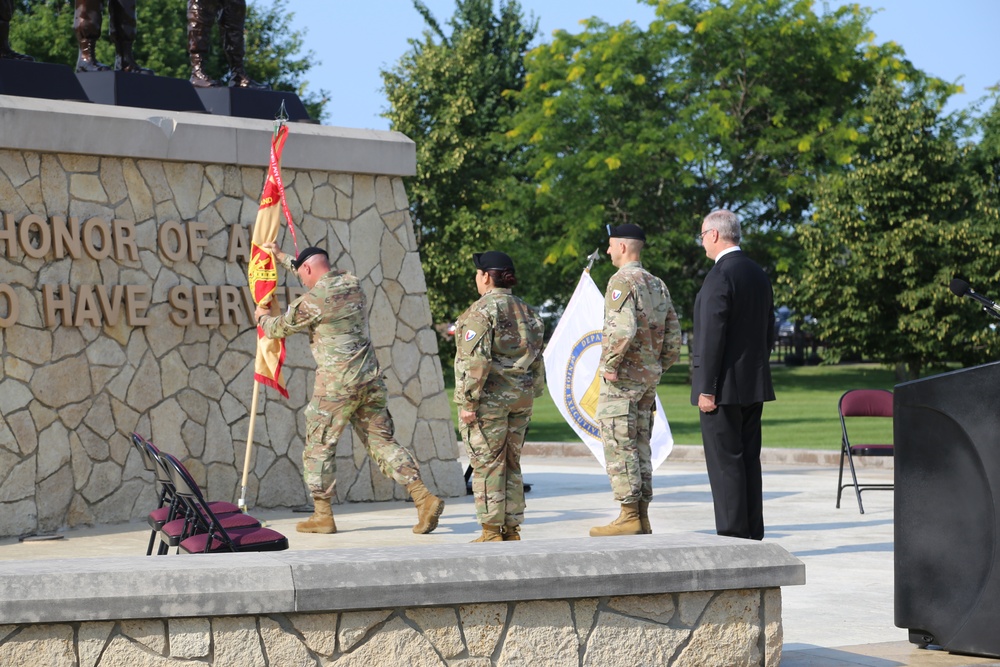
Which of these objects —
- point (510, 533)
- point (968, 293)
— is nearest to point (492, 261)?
point (510, 533)

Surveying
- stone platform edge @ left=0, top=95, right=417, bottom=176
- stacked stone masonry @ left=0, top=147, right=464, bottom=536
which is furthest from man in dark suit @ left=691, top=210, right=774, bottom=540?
stone platform edge @ left=0, top=95, right=417, bottom=176

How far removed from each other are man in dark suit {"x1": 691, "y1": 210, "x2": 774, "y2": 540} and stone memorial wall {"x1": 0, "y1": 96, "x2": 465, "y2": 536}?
470 cm

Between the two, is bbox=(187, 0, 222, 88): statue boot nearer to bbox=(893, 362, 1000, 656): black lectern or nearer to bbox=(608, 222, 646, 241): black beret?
bbox=(608, 222, 646, 241): black beret

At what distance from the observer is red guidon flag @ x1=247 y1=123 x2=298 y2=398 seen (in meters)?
10.4

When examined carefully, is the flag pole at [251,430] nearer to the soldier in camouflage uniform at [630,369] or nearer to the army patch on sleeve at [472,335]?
the army patch on sleeve at [472,335]

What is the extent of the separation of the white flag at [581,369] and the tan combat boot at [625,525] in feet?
9.41

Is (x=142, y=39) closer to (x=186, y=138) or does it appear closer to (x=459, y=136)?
(x=459, y=136)

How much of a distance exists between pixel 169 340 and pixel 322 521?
2157 millimetres

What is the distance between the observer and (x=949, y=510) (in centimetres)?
584

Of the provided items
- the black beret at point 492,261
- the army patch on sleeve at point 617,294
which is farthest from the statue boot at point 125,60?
the army patch on sleeve at point 617,294

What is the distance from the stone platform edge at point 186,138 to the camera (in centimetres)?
995

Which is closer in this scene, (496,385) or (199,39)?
(496,385)

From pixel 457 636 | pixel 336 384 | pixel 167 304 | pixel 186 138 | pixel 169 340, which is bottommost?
pixel 457 636

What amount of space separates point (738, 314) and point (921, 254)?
92.1 ft
